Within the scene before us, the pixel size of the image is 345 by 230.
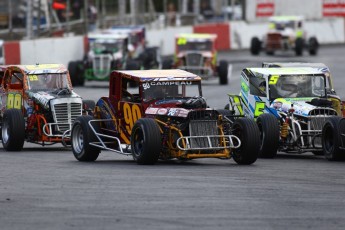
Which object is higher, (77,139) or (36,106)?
(36,106)

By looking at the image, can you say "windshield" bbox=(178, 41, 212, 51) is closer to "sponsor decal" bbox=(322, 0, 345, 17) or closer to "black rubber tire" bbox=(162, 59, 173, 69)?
"black rubber tire" bbox=(162, 59, 173, 69)

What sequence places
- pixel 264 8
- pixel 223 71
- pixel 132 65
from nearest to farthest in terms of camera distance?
pixel 132 65, pixel 223 71, pixel 264 8

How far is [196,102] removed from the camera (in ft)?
55.5

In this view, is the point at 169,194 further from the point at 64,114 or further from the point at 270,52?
the point at 270,52

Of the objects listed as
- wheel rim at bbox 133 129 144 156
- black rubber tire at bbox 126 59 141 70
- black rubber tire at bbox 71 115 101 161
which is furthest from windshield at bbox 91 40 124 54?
wheel rim at bbox 133 129 144 156

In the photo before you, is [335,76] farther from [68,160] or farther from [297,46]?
[68,160]

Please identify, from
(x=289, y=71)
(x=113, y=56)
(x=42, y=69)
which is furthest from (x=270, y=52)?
(x=289, y=71)

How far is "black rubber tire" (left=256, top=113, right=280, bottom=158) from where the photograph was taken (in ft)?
60.8

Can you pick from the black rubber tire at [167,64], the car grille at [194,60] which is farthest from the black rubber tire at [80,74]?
the car grille at [194,60]

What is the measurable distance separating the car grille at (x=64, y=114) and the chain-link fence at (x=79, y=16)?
19793mm

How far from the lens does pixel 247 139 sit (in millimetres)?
16688

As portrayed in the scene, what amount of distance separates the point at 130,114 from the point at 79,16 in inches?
1188

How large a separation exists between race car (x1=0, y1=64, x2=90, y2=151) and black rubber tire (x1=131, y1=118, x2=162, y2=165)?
3131 mm

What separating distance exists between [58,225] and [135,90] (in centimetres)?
721
